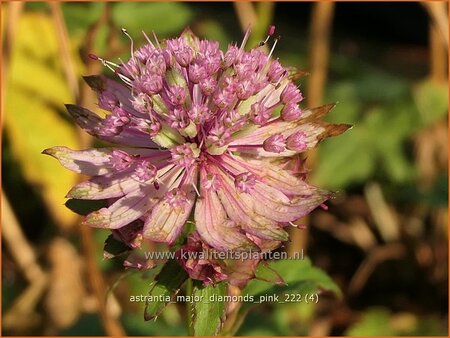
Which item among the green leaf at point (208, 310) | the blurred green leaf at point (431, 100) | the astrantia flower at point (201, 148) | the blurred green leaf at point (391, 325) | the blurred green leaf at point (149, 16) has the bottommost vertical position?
the blurred green leaf at point (391, 325)

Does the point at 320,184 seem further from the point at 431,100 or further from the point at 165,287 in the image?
the point at 165,287

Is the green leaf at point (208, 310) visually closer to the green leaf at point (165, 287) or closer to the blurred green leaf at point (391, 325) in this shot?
the green leaf at point (165, 287)

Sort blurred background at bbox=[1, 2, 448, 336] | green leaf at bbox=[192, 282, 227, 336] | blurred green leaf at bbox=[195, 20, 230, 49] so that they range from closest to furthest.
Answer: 1. green leaf at bbox=[192, 282, 227, 336]
2. blurred background at bbox=[1, 2, 448, 336]
3. blurred green leaf at bbox=[195, 20, 230, 49]

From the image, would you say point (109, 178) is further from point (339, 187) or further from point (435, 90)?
point (435, 90)

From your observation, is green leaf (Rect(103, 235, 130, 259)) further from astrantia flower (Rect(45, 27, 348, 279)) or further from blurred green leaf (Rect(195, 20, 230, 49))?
blurred green leaf (Rect(195, 20, 230, 49))

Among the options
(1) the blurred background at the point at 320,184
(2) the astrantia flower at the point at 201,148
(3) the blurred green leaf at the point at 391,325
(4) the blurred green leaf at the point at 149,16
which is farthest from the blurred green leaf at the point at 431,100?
(2) the astrantia flower at the point at 201,148

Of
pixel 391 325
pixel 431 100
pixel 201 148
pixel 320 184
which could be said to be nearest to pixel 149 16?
pixel 320 184

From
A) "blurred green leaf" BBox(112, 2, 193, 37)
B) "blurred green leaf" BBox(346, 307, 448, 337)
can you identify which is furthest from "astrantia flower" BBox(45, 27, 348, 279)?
"blurred green leaf" BBox(346, 307, 448, 337)
